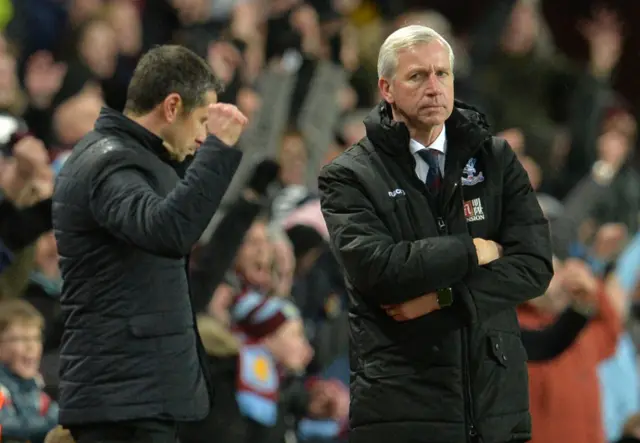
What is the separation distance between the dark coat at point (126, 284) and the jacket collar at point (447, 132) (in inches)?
18.1

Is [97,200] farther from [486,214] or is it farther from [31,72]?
[31,72]

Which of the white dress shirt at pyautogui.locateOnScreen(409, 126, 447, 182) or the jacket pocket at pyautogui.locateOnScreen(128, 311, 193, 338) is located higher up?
the white dress shirt at pyautogui.locateOnScreen(409, 126, 447, 182)

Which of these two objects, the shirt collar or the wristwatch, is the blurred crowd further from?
the wristwatch

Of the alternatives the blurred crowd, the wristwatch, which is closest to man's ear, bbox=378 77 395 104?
the wristwatch

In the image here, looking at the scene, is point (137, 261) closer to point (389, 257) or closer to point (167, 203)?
point (167, 203)

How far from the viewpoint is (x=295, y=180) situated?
30.0ft

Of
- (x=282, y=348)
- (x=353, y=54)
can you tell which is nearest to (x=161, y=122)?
(x=282, y=348)

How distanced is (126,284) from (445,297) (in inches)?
41.2

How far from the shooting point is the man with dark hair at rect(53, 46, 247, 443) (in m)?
4.46

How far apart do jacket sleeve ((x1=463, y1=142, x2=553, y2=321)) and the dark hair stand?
105cm

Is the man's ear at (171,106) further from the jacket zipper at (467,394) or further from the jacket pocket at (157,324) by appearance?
the jacket zipper at (467,394)

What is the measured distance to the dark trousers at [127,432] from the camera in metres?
4.58

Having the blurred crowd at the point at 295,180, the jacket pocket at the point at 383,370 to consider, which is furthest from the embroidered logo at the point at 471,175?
the blurred crowd at the point at 295,180

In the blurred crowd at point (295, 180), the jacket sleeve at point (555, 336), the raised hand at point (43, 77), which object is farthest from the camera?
the raised hand at point (43, 77)
